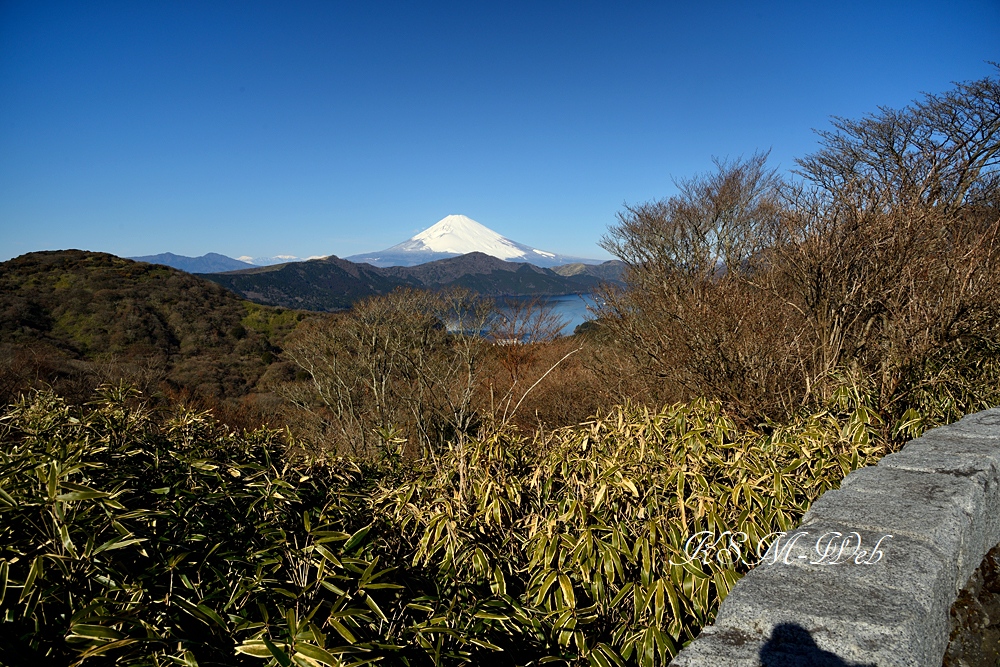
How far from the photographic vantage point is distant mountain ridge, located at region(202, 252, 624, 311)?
48062 mm

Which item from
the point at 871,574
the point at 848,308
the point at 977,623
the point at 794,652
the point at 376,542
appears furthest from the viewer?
the point at 848,308

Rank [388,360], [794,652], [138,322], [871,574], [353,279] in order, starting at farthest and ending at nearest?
[353,279], [138,322], [388,360], [871,574], [794,652]

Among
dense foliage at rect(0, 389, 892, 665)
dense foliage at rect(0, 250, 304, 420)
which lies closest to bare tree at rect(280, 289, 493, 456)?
dense foliage at rect(0, 250, 304, 420)

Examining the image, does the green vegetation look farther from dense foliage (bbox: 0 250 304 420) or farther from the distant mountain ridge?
the distant mountain ridge

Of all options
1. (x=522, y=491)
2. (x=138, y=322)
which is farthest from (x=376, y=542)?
(x=138, y=322)

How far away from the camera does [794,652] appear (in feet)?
3.67

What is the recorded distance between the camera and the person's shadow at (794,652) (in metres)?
1.08

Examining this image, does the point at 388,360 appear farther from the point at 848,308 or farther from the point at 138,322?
the point at 138,322

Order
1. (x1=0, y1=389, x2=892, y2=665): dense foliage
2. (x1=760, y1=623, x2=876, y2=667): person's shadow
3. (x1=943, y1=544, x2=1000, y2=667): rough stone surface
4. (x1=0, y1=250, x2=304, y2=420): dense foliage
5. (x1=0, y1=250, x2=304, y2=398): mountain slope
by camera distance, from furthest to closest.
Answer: (x1=0, y1=250, x2=304, y2=398): mountain slope
(x1=0, y1=250, x2=304, y2=420): dense foliage
(x1=943, y1=544, x2=1000, y2=667): rough stone surface
(x1=0, y1=389, x2=892, y2=665): dense foliage
(x1=760, y1=623, x2=876, y2=667): person's shadow

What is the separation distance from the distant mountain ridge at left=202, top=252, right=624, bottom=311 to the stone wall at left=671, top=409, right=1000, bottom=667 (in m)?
40.7

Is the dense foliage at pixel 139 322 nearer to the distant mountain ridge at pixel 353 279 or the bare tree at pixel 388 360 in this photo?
the bare tree at pixel 388 360

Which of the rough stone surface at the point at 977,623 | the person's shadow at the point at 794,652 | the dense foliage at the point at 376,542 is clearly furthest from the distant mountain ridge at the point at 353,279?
the person's shadow at the point at 794,652

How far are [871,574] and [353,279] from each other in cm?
6097

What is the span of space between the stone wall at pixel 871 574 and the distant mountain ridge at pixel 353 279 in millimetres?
40685
